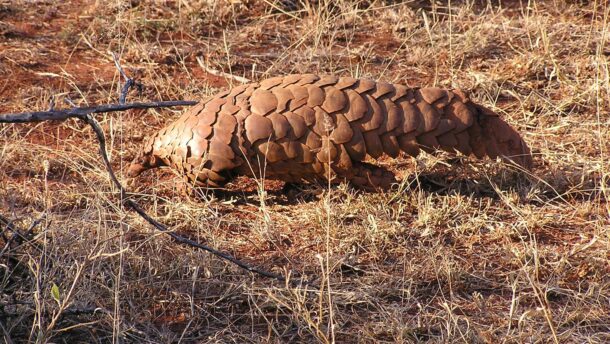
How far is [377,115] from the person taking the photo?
12.5 feet

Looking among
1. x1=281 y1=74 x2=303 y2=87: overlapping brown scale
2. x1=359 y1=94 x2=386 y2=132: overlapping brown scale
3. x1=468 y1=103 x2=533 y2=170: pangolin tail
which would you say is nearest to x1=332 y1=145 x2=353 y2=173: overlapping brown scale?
x1=359 y1=94 x2=386 y2=132: overlapping brown scale

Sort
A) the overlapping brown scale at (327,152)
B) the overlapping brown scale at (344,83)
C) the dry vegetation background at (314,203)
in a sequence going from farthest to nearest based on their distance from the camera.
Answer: the overlapping brown scale at (344,83)
the overlapping brown scale at (327,152)
the dry vegetation background at (314,203)

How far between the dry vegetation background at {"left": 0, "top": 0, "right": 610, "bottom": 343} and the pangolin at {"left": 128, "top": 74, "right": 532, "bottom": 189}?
153 mm

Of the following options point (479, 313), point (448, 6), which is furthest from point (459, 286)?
point (448, 6)

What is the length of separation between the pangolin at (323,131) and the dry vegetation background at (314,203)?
153 millimetres

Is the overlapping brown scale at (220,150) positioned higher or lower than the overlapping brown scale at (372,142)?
lower

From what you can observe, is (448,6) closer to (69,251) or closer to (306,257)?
(306,257)

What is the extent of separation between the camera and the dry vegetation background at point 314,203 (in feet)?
10.2

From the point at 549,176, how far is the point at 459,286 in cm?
101

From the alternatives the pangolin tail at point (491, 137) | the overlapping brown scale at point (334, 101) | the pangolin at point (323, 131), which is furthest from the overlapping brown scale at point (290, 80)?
the pangolin tail at point (491, 137)

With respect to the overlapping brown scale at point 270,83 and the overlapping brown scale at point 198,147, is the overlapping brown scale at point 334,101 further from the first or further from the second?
the overlapping brown scale at point 198,147

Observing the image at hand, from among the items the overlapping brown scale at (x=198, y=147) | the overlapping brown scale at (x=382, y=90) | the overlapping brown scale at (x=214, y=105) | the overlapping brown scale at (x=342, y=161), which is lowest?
the overlapping brown scale at (x=198, y=147)

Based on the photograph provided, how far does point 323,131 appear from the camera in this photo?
3787mm

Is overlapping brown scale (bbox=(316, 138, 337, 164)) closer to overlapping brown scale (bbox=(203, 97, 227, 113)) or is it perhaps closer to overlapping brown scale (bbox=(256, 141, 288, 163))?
overlapping brown scale (bbox=(256, 141, 288, 163))
